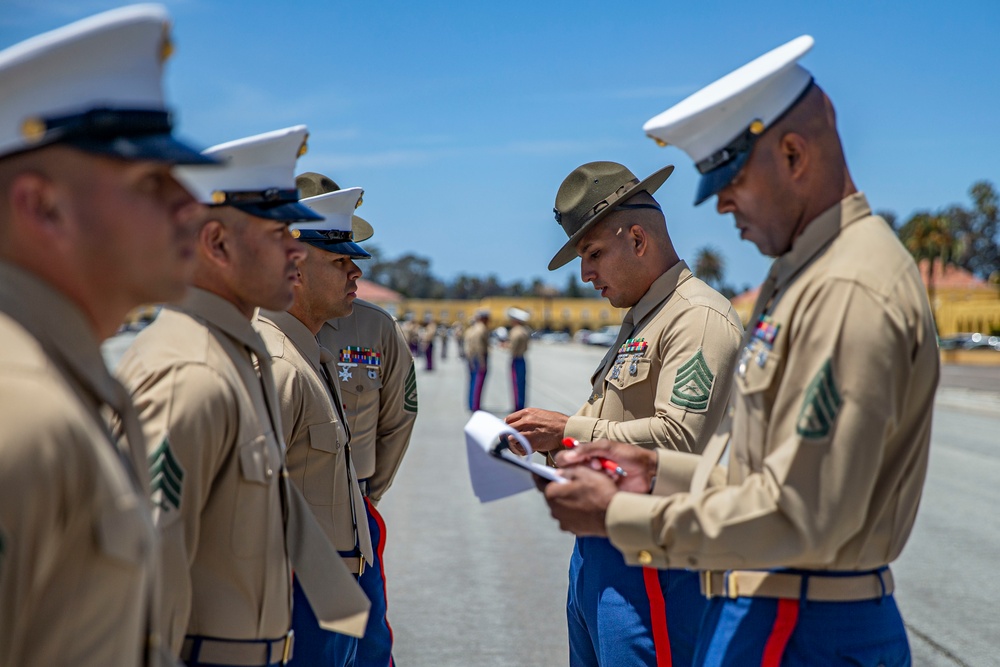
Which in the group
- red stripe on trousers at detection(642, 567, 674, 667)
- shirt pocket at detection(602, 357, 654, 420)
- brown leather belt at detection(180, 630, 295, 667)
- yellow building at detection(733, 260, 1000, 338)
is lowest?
yellow building at detection(733, 260, 1000, 338)

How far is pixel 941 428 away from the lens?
17.5 m

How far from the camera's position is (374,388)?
470cm

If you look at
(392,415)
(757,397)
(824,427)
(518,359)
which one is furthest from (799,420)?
(518,359)

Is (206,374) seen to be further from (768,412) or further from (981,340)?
(981,340)

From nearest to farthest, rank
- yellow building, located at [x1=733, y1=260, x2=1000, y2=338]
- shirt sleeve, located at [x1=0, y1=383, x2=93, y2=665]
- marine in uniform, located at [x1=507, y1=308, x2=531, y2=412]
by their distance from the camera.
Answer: shirt sleeve, located at [x1=0, y1=383, x2=93, y2=665] < marine in uniform, located at [x1=507, y1=308, x2=531, y2=412] < yellow building, located at [x1=733, y1=260, x2=1000, y2=338]

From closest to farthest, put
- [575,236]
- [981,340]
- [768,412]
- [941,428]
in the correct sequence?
[768,412] → [575,236] → [941,428] → [981,340]

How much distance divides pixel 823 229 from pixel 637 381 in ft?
5.16

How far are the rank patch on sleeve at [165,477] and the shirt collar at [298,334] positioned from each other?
5.22 feet

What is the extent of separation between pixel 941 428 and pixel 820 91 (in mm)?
16772

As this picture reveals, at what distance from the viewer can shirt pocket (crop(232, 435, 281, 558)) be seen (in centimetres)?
222

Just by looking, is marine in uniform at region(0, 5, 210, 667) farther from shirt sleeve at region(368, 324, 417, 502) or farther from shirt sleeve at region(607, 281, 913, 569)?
shirt sleeve at region(368, 324, 417, 502)

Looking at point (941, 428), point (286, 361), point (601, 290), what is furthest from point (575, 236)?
point (941, 428)

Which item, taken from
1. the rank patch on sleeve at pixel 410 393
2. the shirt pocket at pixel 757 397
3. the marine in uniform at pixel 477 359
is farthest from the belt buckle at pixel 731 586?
the marine in uniform at pixel 477 359

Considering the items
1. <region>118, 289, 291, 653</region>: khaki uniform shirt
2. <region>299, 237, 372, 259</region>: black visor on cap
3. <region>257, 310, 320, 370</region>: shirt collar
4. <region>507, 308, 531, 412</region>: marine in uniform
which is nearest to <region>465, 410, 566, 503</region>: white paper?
<region>118, 289, 291, 653</region>: khaki uniform shirt
